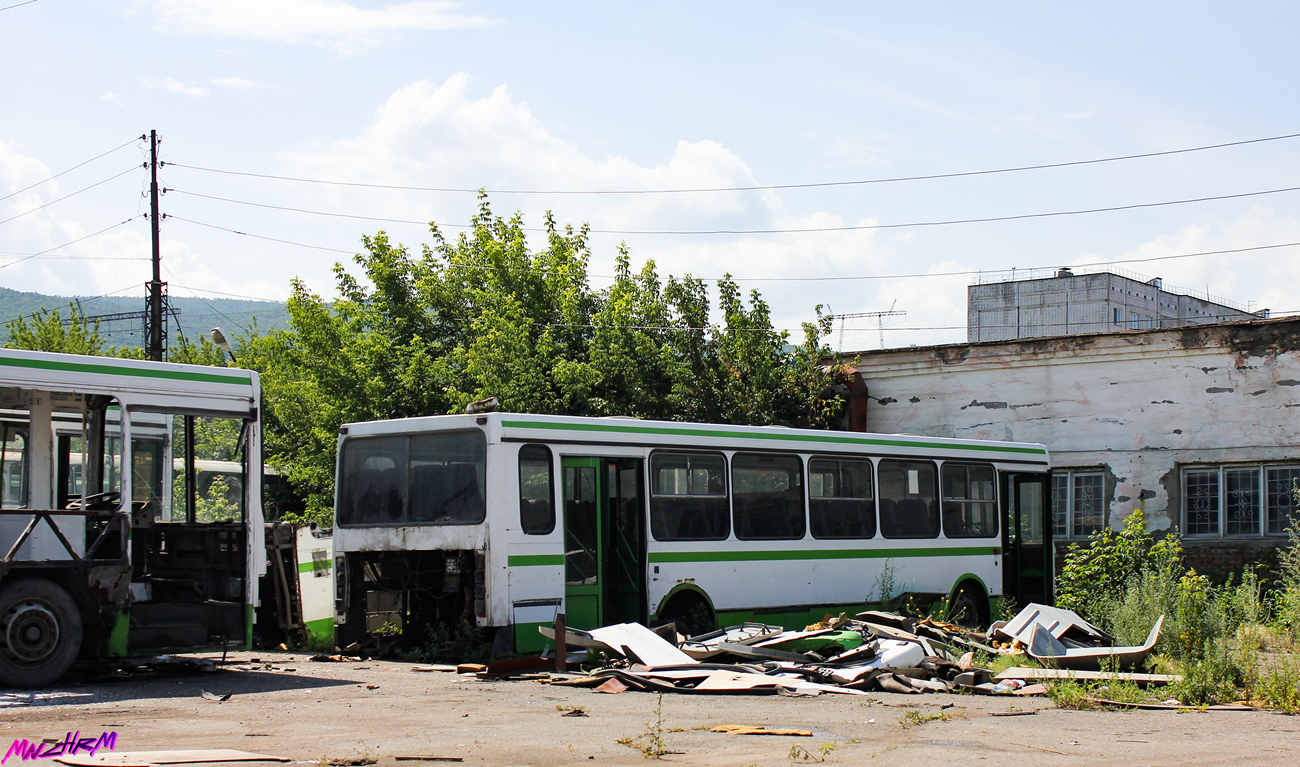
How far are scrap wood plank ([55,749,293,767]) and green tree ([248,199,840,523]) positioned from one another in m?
14.8

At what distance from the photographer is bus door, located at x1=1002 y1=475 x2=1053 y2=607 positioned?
18734mm

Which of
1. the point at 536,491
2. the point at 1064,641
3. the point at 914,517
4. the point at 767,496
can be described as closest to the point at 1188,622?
the point at 1064,641

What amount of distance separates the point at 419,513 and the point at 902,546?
692cm

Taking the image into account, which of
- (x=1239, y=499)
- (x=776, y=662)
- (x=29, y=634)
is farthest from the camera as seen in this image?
(x=1239, y=499)

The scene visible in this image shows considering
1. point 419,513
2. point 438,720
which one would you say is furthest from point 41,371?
point 438,720

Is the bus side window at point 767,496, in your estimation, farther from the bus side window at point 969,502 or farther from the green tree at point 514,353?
the green tree at point 514,353

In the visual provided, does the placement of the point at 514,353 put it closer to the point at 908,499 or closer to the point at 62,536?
the point at 908,499

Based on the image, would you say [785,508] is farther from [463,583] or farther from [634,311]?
[634,311]

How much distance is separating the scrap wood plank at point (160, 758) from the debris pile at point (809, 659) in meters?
4.33

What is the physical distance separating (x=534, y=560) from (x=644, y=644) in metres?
1.52

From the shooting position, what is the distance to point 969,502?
17.8 meters

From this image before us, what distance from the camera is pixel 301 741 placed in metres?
7.47

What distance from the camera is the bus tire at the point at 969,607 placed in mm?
17344

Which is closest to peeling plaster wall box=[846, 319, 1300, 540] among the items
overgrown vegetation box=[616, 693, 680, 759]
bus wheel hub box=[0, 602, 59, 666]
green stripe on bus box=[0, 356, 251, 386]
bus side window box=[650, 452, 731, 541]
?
bus side window box=[650, 452, 731, 541]
